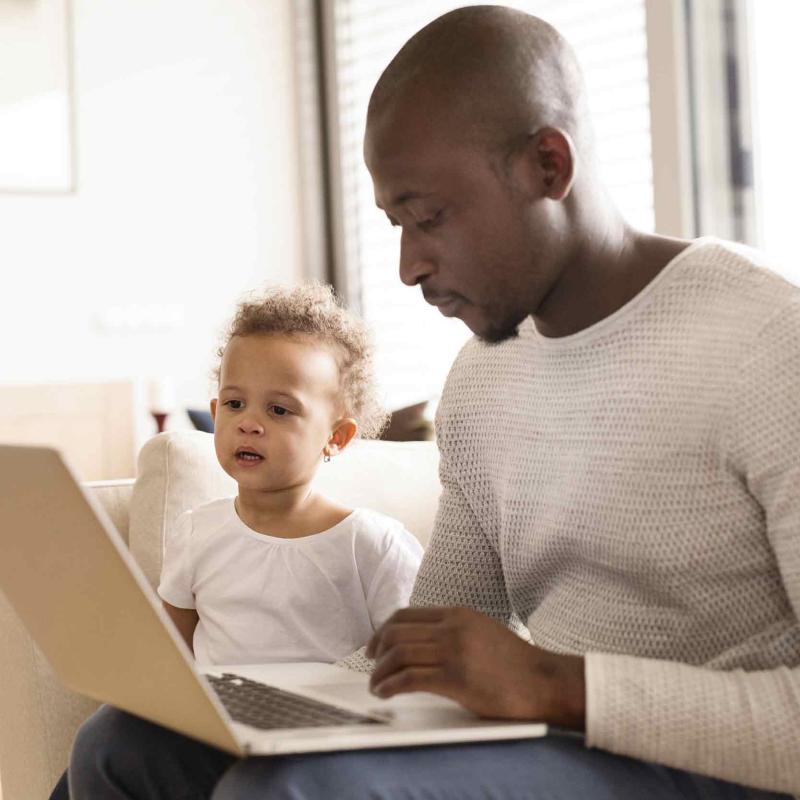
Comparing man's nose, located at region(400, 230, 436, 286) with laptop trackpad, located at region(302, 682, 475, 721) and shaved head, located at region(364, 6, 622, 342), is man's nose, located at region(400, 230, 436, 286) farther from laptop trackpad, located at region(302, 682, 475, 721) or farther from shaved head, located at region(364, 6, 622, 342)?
laptop trackpad, located at region(302, 682, 475, 721)

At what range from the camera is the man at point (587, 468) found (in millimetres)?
1010

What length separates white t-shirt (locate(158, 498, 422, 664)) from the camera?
1.64 m

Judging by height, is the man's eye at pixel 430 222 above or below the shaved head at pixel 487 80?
below

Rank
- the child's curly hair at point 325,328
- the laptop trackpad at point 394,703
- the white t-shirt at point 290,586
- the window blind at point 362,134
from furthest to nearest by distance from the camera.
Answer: the window blind at point 362,134 → the child's curly hair at point 325,328 → the white t-shirt at point 290,586 → the laptop trackpad at point 394,703

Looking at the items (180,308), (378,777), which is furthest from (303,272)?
(378,777)

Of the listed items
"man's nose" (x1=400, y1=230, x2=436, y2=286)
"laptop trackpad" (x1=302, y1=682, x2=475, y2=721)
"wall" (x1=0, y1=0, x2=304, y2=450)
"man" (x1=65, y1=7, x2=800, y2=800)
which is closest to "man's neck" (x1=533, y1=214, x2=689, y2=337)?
"man" (x1=65, y1=7, x2=800, y2=800)

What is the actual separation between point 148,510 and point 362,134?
289 centimetres

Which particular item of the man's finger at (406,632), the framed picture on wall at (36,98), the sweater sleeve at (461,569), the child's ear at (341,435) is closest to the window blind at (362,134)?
the framed picture on wall at (36,98)

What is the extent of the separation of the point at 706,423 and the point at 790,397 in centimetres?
8

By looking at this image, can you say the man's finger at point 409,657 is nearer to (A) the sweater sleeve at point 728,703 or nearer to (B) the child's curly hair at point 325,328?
(A) the sweater sleeve at point 728,703

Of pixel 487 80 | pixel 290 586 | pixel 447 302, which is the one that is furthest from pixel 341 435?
pixel 487 80

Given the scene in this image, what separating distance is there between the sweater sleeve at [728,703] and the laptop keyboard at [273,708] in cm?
18

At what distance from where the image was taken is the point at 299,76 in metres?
4.69

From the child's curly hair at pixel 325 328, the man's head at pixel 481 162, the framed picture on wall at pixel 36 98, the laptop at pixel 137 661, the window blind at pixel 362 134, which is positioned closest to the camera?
the laptop at pixel 137 661
